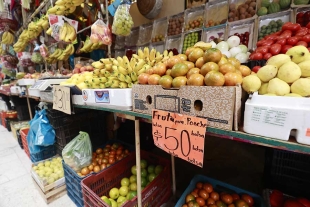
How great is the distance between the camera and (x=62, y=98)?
135 centimetres

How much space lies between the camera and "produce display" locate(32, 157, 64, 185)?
1.63m

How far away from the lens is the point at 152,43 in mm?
2822

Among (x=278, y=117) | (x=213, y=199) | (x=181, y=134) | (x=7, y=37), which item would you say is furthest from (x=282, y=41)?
(x=7, y=37)

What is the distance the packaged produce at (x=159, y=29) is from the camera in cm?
275

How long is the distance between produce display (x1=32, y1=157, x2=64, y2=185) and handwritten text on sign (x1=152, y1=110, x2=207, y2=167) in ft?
4.82

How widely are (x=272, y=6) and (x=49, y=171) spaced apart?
312 cm

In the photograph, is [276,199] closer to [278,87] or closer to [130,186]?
[278,87]

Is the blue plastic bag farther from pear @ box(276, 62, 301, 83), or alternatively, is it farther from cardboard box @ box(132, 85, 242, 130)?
pear @ box(276, 62, 301, 83)

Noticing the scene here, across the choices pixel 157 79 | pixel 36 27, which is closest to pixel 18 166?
pixel 36 27

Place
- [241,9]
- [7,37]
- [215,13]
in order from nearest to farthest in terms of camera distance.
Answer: [241,9]
[215,13]
[7,37]

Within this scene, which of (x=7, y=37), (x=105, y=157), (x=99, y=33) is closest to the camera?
(x=105, y=157)

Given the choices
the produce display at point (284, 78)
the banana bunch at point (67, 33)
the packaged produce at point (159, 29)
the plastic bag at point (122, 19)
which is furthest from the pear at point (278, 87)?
the banana bunch at point (67, 33)

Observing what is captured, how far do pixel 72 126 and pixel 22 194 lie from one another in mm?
832

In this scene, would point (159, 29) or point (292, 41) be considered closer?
point (292, 41)
